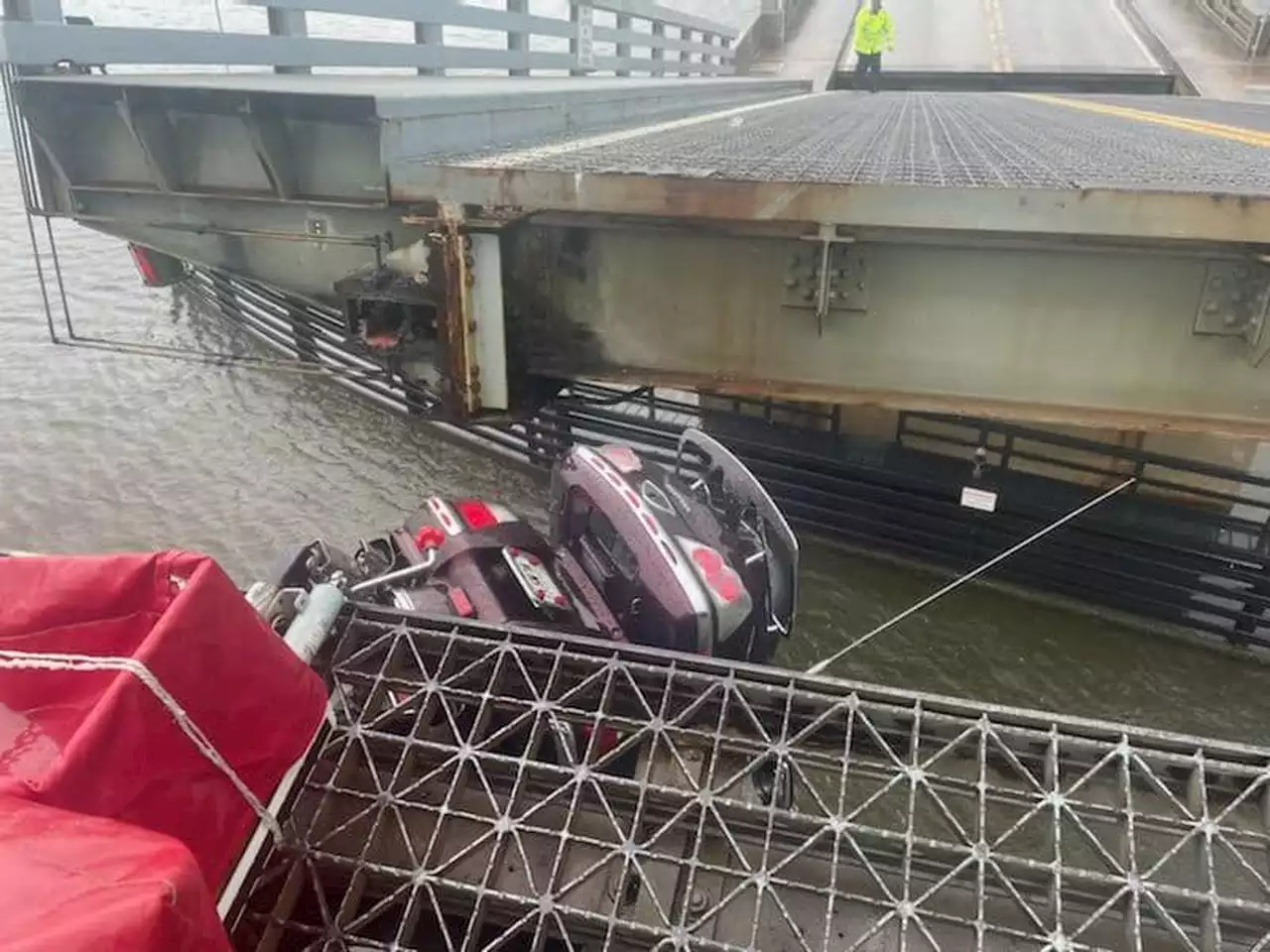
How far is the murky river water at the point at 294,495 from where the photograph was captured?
748 centimetres

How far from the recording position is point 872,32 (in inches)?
694

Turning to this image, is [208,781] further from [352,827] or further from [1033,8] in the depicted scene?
[1033,8]

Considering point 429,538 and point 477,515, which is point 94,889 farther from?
point 477,515

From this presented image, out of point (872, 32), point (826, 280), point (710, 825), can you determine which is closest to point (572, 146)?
point (826, 280)

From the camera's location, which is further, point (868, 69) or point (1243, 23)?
point (1243, 23)

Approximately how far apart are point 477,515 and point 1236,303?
4038mm

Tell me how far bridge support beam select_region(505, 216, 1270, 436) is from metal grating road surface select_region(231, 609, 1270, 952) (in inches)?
81.6

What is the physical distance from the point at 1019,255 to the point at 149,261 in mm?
6297

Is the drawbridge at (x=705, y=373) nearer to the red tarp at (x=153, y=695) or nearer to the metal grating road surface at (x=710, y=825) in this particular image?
the metal grating road surface at (x=710, y=825)

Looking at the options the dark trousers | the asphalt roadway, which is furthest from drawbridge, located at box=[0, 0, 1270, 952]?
the asphalt roadway

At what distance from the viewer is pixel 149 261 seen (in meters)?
7.32

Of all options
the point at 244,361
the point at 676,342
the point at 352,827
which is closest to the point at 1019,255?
the point at 676,342

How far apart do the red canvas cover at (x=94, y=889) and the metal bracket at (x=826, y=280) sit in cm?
377

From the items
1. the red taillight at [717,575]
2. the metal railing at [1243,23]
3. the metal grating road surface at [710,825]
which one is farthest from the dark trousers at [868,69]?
the metal grating road surface at [710,825]
